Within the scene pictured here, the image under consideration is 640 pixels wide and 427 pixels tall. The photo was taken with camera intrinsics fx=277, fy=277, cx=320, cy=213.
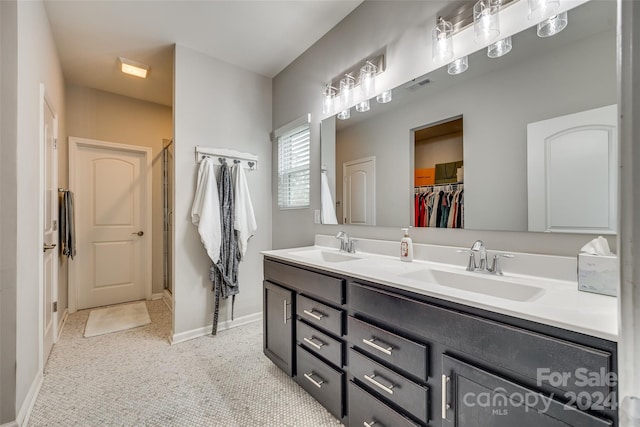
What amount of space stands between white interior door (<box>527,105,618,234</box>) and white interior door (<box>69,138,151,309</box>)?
4.17 metres

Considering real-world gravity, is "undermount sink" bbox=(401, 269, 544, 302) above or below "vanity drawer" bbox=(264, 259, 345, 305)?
above

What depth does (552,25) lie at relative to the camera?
1.17 meters

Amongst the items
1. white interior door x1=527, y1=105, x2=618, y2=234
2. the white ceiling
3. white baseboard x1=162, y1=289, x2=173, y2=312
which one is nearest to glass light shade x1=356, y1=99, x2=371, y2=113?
the white ceiling

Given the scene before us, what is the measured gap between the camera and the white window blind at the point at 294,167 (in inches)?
105

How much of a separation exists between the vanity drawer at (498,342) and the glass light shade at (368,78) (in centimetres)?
143

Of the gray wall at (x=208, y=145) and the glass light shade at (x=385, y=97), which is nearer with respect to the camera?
the glass light shade at (x=385, y=97)

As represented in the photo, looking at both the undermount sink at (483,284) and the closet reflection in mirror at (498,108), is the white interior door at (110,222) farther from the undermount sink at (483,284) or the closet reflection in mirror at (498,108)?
the undermount sink at (483,284)

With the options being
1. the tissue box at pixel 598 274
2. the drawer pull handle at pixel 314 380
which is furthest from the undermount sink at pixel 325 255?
the tissue box at pixel 598 274

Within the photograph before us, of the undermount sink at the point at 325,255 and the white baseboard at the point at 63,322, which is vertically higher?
the undermount sink at the point at 325,255

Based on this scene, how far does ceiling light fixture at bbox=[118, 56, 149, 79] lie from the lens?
9.14 feet

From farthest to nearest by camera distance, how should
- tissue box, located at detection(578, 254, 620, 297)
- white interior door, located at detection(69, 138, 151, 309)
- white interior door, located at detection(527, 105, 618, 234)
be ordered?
white interior door, located at detection(69, 138, 151, 309) → white interior door, located at detection(527, 105, 618, 234) → tissue box, located at detection(578, 254, 620, 297)

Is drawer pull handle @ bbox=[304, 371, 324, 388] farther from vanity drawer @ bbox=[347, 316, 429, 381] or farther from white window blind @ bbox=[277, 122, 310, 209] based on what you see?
white window blind @ bbox=[277, 122, 310, 209]

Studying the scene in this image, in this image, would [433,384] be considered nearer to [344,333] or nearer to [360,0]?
[344,333]

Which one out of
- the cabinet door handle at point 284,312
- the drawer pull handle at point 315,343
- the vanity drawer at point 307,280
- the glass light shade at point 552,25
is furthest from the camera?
the cabinet door handle at point 284,312
